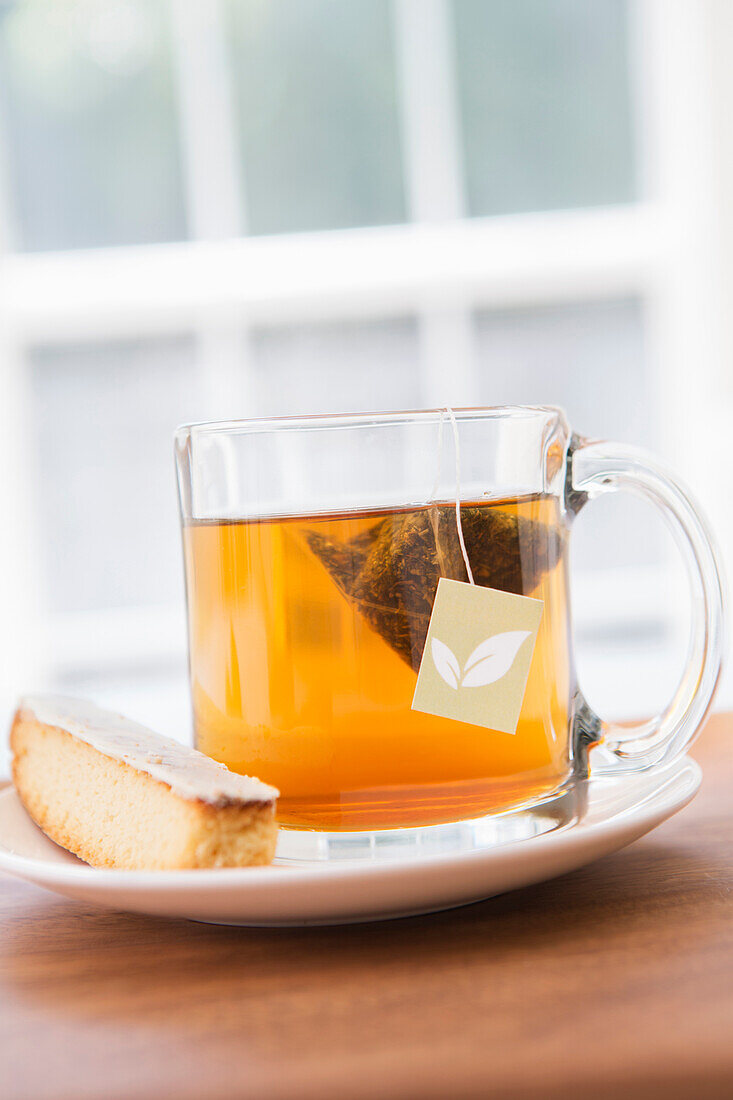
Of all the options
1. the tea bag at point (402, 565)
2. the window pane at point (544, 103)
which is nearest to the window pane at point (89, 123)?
the window pane at point (544, 103)

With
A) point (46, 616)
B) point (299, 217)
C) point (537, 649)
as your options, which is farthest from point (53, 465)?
point (537, 649)

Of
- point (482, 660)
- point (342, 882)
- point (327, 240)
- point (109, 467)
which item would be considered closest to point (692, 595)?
point (482, 660)

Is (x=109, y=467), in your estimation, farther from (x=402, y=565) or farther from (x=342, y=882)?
(x=342, y=882)

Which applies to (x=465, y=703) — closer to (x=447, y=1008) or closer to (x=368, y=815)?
(x=368, y=815)

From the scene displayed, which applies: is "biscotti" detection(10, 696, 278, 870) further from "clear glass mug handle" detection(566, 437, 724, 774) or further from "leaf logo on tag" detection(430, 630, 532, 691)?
"clear glass mug handle" detection(566, 437, 724, 774)

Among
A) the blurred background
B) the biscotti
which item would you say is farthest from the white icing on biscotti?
the blurred background

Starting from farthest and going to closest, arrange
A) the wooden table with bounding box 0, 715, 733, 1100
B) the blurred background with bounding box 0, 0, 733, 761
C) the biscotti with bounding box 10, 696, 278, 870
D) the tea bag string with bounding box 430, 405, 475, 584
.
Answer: the blurred background with bounding box 0, 0, 733, 761 < the tea bag string with bounding box 430, 405, 475, 584 < the biscotti with bounding box 10, 696, 278, 870 < the wooden table with bounding box 0, 715, 733, 1100

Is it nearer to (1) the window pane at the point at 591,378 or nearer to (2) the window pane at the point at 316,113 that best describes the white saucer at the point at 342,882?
(1) the window pane at the point at 591,378
